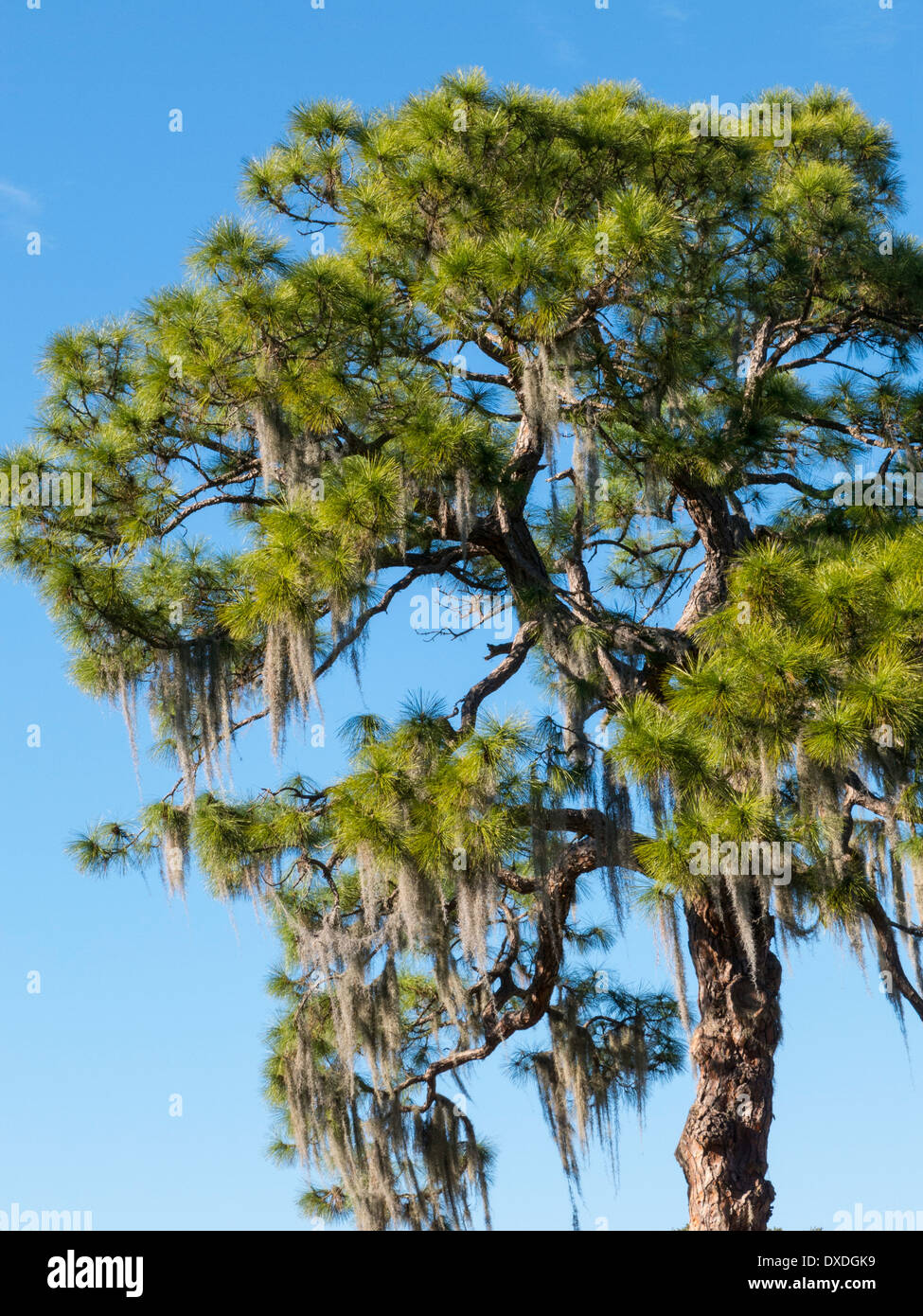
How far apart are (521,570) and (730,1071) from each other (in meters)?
2.81

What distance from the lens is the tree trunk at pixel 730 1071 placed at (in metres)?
7.36

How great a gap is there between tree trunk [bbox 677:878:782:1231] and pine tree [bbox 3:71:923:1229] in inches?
0.8

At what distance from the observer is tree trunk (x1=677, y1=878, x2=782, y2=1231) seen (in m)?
7.36

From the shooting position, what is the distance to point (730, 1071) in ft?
24.8

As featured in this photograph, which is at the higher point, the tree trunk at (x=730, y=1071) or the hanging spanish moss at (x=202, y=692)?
the hanging spanish moss at (x=202, y=692)

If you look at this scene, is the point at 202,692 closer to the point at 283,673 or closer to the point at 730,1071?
the point at 283,673

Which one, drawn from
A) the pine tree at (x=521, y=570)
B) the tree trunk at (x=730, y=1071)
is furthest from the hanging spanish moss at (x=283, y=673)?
the tree trunk at (x=730, y=1071)

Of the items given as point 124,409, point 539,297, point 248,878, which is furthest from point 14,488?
point 539,297

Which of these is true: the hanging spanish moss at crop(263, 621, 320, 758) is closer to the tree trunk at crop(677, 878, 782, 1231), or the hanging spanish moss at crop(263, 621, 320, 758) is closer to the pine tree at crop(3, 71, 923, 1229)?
the pine tree at crop(3, 71, 923, 1229)

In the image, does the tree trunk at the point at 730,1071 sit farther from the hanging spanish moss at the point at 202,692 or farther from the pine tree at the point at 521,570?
the hanging spanish moss at the point at 202,692

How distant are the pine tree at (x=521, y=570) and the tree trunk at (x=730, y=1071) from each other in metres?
0.02

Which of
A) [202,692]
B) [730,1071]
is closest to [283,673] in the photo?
[202,692]
